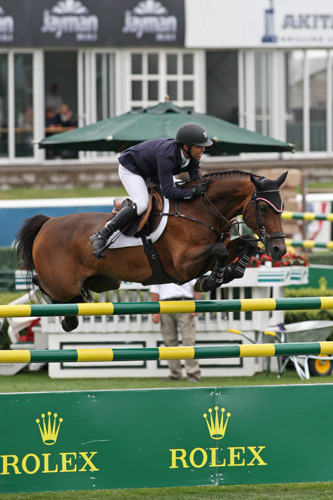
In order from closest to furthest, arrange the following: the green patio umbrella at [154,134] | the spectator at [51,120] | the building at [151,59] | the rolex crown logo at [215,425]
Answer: the rolex crown logo at [215,425] → the green patio umbrella at [154,134] → the building at [151,59] → the spectator at [51,120]

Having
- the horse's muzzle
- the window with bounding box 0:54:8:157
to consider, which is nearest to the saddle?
the horse's muzzle

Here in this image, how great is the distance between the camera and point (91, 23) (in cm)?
2097

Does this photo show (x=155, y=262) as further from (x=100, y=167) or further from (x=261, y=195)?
(x=100, y=167)

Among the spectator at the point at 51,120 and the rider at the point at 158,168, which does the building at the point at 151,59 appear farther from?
the rider at the point at 158,168

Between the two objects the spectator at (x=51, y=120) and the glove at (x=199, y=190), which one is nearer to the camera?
the glove at (x=199, y=190)

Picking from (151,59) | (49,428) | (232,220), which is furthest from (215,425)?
(151,59)

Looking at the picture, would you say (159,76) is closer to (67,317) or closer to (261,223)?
(67,317)

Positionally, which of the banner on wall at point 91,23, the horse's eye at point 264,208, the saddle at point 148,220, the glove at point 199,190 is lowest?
the saddle at point 148,220

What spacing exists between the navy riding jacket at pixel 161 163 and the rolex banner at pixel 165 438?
1.60m

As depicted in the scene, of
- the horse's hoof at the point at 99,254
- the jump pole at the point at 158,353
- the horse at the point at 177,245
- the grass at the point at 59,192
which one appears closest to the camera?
the jump pole at the point at 158,353

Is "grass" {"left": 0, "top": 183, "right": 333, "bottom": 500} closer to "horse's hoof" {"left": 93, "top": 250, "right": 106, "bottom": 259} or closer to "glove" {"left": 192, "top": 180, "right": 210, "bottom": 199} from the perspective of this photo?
"horse's hoof" {"left": 93, "top": 250, "right": 106, "bottom": 259}

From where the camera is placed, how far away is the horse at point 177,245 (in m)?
6.51

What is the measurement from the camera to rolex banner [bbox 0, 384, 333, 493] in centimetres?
554

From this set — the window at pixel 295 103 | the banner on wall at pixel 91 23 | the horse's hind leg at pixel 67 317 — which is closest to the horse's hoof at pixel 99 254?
the horse's hind leg at pixel 67 317
